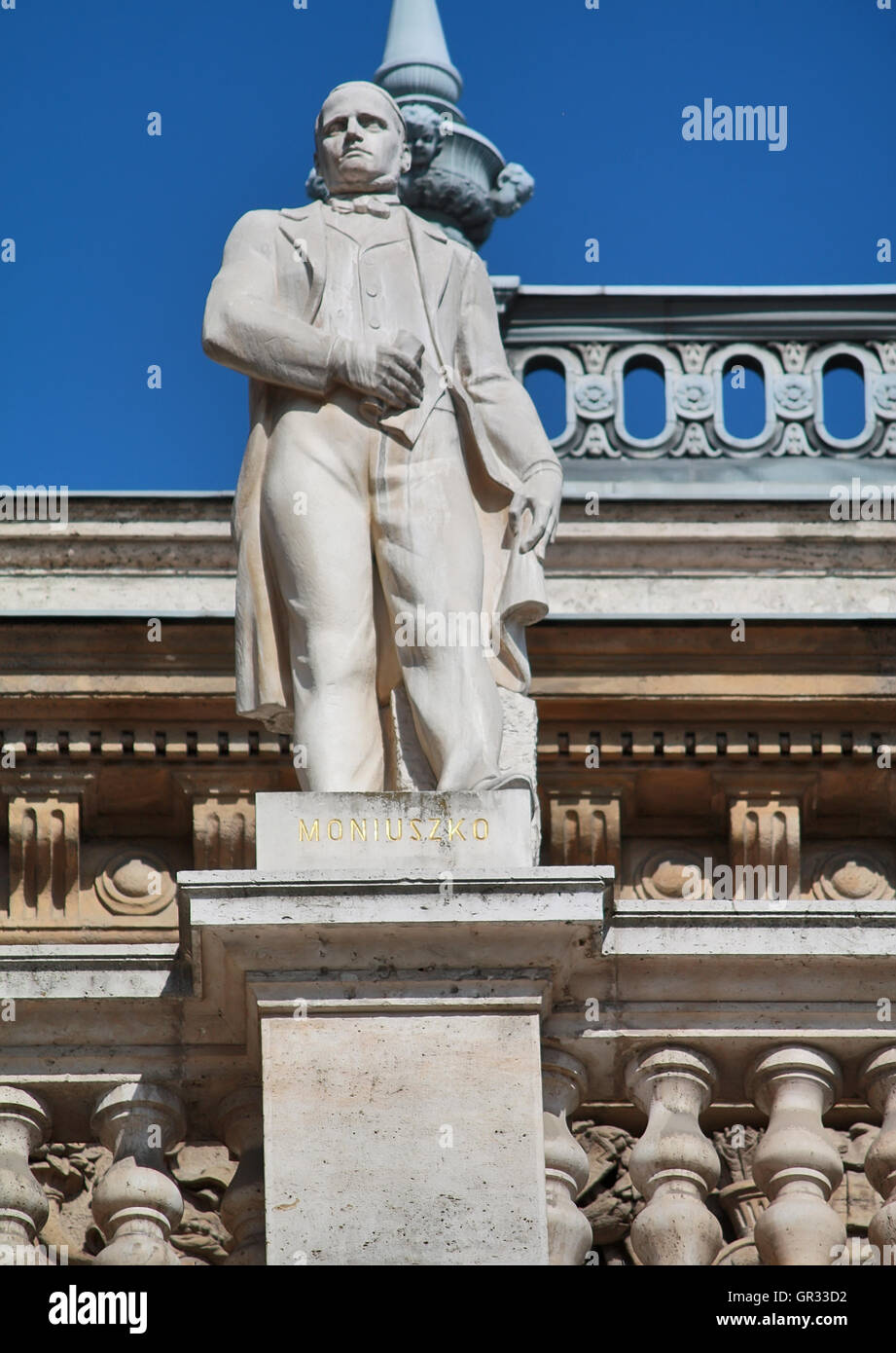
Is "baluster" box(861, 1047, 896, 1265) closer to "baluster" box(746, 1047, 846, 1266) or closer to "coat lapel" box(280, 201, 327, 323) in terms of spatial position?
"baluster" box(746, 1047, 846, 1266)

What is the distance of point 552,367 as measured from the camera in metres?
16.8

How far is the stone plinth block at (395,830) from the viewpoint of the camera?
8797 mm

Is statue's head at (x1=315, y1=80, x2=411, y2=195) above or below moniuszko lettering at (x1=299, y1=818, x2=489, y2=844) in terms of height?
above

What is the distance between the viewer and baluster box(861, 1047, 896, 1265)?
806cm

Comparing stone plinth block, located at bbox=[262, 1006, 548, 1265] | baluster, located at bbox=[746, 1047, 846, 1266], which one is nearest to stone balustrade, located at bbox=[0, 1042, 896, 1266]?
baluster, located at bbox=[746, 1047, 846, 1266]

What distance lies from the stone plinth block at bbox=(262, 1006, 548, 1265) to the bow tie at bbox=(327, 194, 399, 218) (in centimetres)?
269

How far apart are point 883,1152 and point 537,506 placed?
223 cm

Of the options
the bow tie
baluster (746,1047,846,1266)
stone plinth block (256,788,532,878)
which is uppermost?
the bow tie

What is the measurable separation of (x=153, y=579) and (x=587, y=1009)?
7.43 metres

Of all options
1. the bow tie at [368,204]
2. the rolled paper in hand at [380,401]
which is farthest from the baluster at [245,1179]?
the bow tie at [368,204]

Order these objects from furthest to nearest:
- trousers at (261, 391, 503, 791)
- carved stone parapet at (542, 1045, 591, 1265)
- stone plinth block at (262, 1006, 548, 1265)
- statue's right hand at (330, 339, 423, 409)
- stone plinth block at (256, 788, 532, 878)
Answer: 1. statue's right hand at (330, 339, 423, 409)
2. trousers at (261, 391, 503, 791)
3. stone plinth block at (256, 788, 532, 878)
4. carved stone parapet at (542, 1045, 591, 1265)
5. stone plinth block at (262, 1006, 548, 1265)

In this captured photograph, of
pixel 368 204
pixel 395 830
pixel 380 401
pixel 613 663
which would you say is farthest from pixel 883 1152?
pixel 613 663

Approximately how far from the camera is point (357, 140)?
33.5ft
